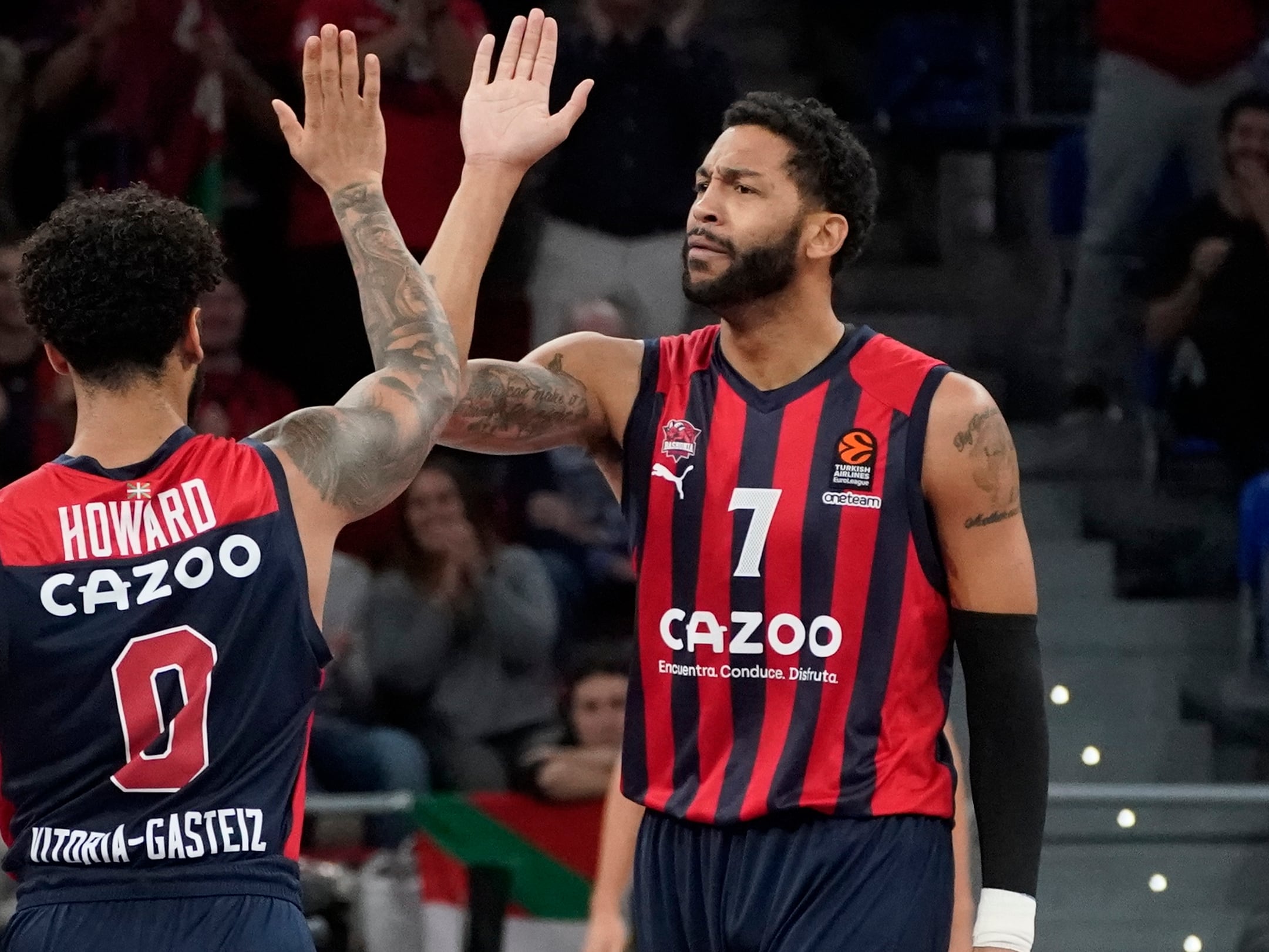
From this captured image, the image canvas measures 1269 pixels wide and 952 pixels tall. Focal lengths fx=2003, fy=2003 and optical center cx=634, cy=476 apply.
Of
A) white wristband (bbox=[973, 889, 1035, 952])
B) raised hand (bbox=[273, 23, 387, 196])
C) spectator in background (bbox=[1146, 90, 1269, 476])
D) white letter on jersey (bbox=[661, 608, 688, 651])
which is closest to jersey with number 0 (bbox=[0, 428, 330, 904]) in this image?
raised hand (bbox=[273, 23, 387, 196])

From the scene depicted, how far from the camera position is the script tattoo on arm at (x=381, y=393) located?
3000 millimetres

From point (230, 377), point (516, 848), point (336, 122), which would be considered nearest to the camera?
point (336, 122)

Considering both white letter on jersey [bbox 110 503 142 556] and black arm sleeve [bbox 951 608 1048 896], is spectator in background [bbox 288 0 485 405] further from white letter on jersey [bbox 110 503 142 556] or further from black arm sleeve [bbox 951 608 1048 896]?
white letter on jersey [bbox 110 503 142 556]

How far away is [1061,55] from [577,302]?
8.82 ft

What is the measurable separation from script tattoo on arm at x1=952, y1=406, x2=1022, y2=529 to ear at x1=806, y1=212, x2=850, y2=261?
504 mm

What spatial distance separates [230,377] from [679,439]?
3.45m

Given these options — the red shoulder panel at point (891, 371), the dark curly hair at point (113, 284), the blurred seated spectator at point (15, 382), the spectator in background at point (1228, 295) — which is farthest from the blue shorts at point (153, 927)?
the spectator in background at point (1228, 295)

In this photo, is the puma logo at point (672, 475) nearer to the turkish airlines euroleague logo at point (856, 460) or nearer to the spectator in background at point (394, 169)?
the turkish airlines euroleague logo at point (856, 460)

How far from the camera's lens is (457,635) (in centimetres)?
644

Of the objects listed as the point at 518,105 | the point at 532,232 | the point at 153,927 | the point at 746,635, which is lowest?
the point at 153,927

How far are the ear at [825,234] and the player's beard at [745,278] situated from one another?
0.26ft

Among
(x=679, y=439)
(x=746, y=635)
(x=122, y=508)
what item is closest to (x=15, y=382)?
(x=679, y=439)

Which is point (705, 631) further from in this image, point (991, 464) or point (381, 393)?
point (381, 393)

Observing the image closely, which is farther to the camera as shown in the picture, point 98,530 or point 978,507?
point 978,507
